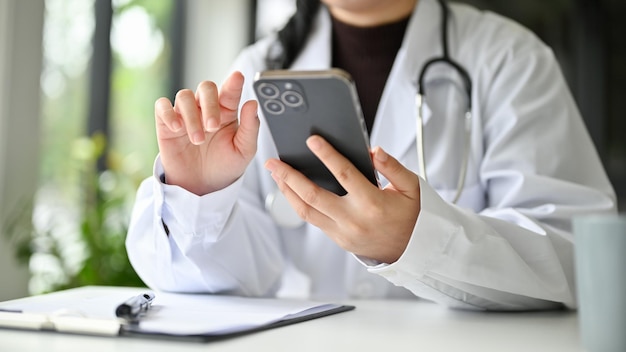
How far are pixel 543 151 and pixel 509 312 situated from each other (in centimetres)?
30

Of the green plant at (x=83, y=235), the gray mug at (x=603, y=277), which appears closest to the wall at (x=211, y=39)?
the green plant at (x=83, y=235)

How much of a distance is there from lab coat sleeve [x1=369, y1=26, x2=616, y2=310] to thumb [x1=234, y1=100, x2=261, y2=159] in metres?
0.22

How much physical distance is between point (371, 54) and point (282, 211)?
0.42m

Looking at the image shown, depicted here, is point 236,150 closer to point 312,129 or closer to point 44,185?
point 312,129

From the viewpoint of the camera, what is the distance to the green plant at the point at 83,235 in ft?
6.10

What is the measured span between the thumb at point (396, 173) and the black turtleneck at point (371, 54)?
1.96ft

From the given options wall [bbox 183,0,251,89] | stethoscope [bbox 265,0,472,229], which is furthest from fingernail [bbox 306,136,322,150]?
wall [bbox 183,0,251,89]

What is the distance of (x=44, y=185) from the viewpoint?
2.29 metres

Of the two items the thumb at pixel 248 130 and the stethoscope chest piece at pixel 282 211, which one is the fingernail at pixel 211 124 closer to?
the thumb at pixel 248 130

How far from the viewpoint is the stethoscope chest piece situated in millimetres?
1221

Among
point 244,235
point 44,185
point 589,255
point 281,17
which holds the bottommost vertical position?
point 44,185

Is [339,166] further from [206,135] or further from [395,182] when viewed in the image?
[206,135]

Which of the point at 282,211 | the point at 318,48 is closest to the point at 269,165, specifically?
the point at 282,211

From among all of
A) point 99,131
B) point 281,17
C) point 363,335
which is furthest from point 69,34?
point 363,335
